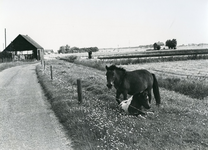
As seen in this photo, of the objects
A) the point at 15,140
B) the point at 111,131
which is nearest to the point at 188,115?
the point at 111,131

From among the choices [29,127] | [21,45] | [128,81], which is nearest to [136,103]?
[128,81]

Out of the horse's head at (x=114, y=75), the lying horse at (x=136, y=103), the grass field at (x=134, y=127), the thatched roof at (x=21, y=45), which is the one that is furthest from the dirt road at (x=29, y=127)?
the thatched roof at (x=21, y=45)

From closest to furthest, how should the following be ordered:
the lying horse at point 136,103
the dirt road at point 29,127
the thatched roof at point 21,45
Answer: the dirt road at point 29,127
the lying horse at point 136,103
the thatched roof at point 21,45

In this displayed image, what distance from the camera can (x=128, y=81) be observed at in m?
8.42

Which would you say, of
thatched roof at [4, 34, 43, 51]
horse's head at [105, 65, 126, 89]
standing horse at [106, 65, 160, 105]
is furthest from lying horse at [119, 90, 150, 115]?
thatched roof at [4, 34, 43, 51]

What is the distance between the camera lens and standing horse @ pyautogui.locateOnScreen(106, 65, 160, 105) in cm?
790

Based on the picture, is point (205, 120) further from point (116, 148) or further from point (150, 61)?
point (150, 61)

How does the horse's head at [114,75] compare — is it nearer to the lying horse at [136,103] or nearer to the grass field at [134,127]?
the lying horse at [136,103]

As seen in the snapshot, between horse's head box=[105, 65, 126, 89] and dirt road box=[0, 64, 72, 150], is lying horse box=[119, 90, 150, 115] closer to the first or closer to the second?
horse's head box=[105, 65, 126, 89]

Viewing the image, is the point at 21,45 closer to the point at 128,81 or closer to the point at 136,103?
the point at 128,81

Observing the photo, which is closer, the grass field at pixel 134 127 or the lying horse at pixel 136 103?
the grass field at pixel 134 127

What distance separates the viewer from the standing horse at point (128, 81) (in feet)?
25.9

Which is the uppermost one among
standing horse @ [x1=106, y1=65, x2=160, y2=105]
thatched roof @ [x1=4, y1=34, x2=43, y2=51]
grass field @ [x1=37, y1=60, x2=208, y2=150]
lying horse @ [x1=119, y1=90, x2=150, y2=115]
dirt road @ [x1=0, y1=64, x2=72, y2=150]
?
thatched roof @ [x1=4, y1=34, x2=43, y2=51]

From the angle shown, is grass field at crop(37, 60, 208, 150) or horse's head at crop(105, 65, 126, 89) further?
horse's head at crop(105, 65, 126, 89)
